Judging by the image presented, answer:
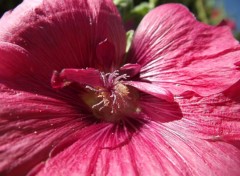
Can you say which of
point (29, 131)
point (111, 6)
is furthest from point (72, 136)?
point (111, 6)

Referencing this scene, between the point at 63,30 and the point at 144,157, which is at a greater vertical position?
the point at 63,30

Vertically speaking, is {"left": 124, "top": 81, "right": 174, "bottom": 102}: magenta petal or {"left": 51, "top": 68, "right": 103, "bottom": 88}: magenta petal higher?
{"left": 51, "top": 68, "right": 103, "bottom": 88}: magenta petal

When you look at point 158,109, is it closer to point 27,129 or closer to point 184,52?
point 184,52

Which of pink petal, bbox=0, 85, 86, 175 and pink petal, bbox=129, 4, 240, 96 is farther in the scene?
pink petal, bbox=129, 4, 240, 96

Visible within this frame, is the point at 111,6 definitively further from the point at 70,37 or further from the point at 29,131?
the point at 29,131

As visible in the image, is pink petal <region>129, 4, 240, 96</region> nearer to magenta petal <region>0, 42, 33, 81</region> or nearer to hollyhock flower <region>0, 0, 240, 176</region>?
hollyhock flower <region>0, 0, 240, 176</region>

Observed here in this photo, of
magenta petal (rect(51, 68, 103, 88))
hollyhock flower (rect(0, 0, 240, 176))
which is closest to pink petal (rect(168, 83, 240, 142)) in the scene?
hollyhock flower (rect(0, 0, 240, 176))

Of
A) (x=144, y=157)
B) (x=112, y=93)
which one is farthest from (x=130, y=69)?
(x=144, y=157)
